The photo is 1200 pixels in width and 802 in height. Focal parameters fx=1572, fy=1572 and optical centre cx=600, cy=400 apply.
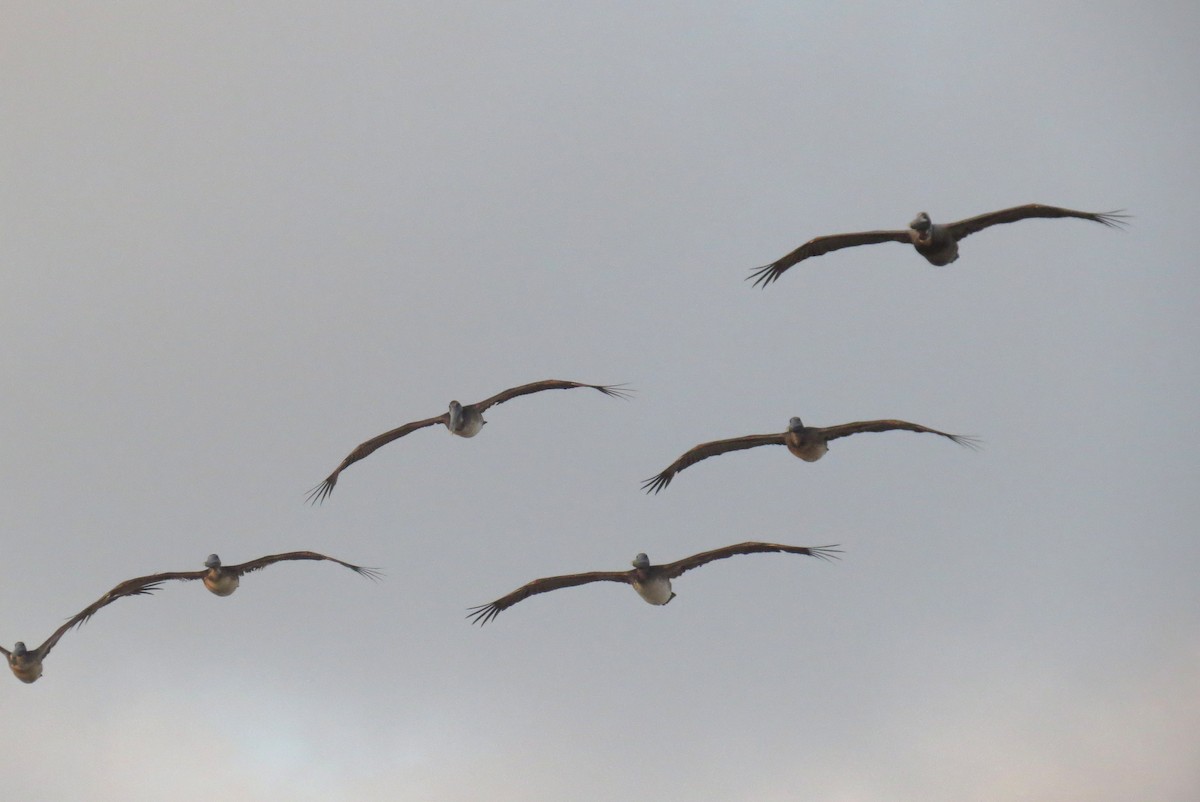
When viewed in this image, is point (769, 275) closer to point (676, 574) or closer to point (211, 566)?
point (676, 574)

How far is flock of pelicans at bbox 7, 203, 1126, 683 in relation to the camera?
28.4 m

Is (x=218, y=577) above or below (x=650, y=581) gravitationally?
above

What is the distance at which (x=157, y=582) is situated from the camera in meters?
36.5

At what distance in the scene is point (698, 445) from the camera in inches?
1217

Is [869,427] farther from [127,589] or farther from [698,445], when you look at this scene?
[127,589]

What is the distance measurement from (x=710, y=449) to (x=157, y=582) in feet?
45.4

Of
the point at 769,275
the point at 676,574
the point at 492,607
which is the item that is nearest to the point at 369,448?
the point at 492,607

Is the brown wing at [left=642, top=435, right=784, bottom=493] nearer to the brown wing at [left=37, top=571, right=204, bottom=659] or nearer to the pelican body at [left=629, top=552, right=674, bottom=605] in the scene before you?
the pelican body at [left=629, top=552, right=674, bottom=605]

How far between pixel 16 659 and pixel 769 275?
20.7m

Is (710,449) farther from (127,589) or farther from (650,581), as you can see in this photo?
(127,589)

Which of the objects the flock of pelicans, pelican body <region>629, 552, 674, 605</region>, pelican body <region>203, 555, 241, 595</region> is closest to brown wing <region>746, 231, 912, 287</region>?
the flock of pelicans

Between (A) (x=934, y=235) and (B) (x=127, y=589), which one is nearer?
(A) (x=934, y=235)

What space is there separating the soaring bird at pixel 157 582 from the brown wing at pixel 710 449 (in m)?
7.38

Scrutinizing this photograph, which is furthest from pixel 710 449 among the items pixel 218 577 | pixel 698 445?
pixel 218 577
